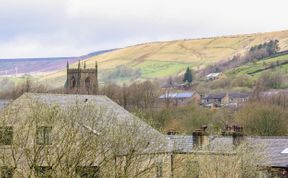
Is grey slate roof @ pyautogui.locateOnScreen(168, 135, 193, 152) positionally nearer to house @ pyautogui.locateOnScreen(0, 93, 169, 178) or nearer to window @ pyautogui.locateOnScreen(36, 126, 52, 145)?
house @ pyautogui.locateOnScreen(0, 93, 169, 178)

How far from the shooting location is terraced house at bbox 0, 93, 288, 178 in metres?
34.5

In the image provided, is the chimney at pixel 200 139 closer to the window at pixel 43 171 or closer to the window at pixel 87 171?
the window at pixel 87 171

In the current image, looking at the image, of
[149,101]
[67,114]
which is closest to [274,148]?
[67,114]

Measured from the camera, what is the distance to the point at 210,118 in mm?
133625

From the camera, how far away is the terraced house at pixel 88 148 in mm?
34531

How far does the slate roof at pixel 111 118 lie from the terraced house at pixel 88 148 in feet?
0.20

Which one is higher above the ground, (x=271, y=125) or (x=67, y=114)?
(x=67, y=114)

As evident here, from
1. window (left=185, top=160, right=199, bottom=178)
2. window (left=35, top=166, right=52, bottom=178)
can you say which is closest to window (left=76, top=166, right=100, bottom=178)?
window (left=35, top=166, right=52, bottom=178)

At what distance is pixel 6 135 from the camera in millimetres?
35219

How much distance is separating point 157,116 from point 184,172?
271 feet

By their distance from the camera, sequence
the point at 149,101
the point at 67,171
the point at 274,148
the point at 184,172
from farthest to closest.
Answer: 1. the point at 149,101
2. the point at 274,148
3. the point at 184,172
4. the point at 67,171

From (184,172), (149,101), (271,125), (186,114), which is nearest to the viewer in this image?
(184,172)

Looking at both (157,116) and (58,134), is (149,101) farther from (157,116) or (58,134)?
(58,134)

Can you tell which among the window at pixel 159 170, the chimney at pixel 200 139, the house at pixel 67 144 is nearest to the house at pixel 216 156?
the chimney at pixel 200 139
